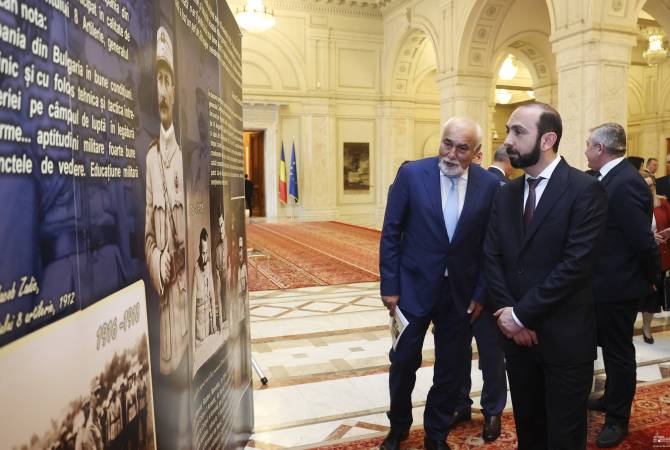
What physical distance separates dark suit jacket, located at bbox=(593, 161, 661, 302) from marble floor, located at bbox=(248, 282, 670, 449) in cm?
101

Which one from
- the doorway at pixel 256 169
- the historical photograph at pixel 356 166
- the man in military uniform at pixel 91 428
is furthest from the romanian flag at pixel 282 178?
the man in military uniform at pixel 91 428

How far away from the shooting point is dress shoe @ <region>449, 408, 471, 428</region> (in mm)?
3131

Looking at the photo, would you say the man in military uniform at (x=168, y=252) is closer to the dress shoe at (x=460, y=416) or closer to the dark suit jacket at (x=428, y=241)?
the dark suit jacket at (x=428, y=241)

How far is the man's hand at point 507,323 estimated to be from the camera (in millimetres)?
2221

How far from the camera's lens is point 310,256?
10266mm

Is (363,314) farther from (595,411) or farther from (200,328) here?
(200,328)

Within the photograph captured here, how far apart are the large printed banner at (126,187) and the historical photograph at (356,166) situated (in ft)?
54.2

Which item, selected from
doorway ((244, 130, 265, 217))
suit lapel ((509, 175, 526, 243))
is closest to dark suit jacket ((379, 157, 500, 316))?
suit lapel ((509, 175, 526, 243))

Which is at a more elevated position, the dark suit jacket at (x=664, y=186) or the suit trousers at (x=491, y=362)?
the dark suit jacket at (x=664, y=186)

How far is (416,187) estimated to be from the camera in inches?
106

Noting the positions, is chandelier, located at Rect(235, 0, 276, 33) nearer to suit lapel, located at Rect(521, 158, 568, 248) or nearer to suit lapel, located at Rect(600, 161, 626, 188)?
suit lapel, located at Rect(600, 161, 626, 188)

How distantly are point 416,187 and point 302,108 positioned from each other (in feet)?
53.2

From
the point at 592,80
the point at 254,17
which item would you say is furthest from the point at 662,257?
the point at 254,17

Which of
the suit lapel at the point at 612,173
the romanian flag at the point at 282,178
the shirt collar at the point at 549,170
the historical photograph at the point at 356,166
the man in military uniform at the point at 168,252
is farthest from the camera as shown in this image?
the historical photograph at the point at 356,166
